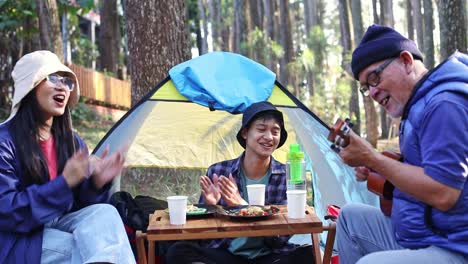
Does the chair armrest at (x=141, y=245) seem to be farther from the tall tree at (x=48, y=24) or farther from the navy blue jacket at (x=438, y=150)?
the tall tree at (x=48, y=24)

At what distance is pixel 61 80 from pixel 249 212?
1.19 meters

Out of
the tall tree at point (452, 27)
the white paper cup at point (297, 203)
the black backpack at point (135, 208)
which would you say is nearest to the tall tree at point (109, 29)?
the tall tree at point (452, 27)

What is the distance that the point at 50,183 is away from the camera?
8.40 ft

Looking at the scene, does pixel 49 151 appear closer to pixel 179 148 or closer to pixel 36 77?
pixel 36 77

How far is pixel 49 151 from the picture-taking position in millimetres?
2926

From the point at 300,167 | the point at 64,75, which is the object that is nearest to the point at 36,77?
the point at 64,75

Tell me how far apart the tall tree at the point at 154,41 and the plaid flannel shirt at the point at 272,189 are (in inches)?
83.1

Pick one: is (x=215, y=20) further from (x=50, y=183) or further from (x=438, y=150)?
(x=438, y=150)

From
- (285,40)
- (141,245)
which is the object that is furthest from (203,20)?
(141,245)

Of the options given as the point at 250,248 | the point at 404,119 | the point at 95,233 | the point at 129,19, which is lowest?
the point at 250,248

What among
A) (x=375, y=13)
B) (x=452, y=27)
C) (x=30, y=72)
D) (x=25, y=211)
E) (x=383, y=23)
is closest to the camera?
(x=25, y=211)

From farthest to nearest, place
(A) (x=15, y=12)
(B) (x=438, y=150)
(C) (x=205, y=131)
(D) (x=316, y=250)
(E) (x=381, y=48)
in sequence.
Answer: (A) (x=15, y=12)
(C) (x=205, y=131)
(D) (x=316, y=250)
(E) (x=381, y=48)
(B) (x=438, y=150)

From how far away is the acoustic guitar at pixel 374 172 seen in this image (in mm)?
2301

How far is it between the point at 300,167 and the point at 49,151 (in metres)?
1.37
